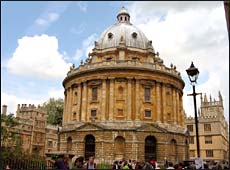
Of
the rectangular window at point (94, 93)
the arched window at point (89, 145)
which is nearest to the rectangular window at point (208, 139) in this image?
the rectangular window at point (94, 93)

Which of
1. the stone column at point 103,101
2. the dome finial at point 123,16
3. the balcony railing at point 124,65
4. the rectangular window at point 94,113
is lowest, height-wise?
the rectangular window at point 94,113

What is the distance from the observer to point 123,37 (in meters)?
45.4

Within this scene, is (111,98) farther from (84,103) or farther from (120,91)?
(84,103)

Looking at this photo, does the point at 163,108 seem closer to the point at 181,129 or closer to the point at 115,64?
the point at 181,129

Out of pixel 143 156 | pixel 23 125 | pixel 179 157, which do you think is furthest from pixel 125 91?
pixel 23 125

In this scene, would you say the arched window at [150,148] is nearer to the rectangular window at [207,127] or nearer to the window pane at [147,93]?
the window pane at [147,93]

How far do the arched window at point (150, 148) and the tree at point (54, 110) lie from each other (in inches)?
1711

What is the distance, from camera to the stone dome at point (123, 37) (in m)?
45.2

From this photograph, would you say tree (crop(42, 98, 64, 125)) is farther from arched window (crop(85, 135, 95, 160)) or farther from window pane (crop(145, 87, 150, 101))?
window pane (crop(145, 87, 150, 101))

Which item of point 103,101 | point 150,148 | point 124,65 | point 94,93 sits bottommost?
point 150,148

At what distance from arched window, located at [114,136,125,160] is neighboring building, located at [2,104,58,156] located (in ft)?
90.2

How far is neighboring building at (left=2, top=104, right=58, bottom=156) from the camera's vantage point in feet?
195

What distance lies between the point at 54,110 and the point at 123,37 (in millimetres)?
38727

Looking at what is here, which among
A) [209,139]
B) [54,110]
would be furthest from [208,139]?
[54,110]
